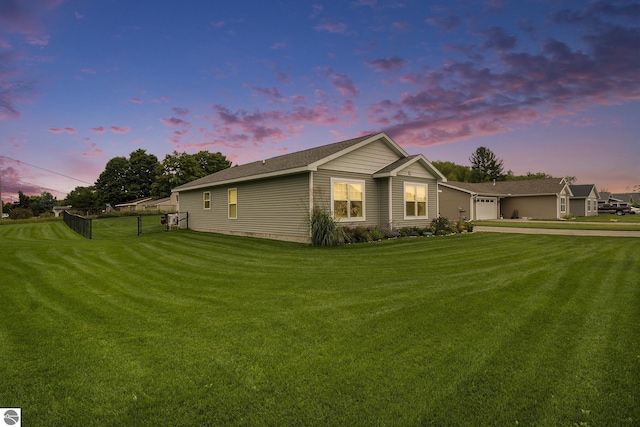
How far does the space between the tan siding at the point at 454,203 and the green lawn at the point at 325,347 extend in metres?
24.6

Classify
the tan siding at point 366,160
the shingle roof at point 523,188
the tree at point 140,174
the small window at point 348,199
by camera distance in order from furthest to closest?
1. the tree at point 140,174
2. the shingle roof at point 523,188
3. the tan siding at point 366,160
4. the small window at point 348,199

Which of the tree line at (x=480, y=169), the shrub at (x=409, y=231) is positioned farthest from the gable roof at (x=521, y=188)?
the tree line at (x=480, y=169)

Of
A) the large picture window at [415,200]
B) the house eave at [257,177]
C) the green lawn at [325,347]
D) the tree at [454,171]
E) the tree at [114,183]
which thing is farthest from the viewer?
the tree at [454,171]

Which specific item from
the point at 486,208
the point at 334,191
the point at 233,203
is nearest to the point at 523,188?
the point at 486,208

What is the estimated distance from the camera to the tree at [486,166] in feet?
234

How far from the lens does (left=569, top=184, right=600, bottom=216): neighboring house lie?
1534 inches

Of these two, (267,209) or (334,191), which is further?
(267,209)

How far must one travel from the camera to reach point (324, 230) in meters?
12.1

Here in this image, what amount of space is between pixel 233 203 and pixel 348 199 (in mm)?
6757

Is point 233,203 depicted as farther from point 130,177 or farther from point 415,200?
point 130,177

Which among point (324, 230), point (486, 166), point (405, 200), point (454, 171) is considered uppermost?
point (486, 166)

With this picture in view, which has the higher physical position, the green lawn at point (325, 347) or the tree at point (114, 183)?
the tree at point (114, 183)

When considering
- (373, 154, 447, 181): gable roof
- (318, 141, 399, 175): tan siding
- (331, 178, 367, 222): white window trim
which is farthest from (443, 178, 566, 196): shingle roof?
(331, 178, 367, 222): white window trim

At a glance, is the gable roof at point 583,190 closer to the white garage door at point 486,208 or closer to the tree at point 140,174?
the white garage door at point 486,208
